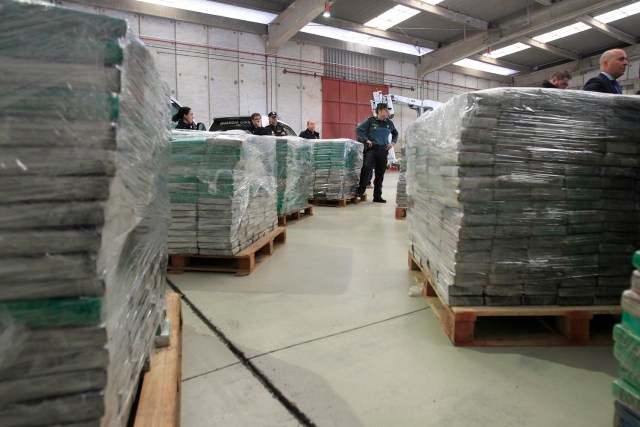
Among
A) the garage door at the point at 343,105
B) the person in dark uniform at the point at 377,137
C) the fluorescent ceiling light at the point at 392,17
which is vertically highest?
the fluorescent ceiling light at the point at 392,17

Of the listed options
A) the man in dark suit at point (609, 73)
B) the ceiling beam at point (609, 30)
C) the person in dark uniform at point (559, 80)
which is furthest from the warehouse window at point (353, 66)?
the man in dark suit at point (609, 73)

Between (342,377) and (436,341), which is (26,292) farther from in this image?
(436,341)

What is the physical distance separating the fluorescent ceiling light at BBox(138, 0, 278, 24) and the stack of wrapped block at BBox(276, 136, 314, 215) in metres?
8.56

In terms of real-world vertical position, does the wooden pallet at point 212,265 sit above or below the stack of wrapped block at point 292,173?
below

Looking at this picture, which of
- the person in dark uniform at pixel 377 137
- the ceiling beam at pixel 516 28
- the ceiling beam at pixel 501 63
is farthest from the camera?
the ceiling beam at pixel 501 63

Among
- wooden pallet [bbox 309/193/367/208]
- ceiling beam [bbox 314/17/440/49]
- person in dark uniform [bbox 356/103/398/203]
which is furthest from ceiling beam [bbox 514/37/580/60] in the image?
wooden pallet [bbox 309/193/367/208]

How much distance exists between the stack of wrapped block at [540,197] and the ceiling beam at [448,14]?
11.7 meters

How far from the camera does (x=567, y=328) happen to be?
96.3 inches

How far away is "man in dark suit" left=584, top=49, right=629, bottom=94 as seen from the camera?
366 centimetres

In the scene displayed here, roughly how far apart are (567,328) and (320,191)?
6549 mm

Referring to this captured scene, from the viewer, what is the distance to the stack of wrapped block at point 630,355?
4.04 ft

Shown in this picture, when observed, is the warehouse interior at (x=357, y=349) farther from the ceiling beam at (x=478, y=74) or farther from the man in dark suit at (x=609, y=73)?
the ceiling beam at (x=478, y=74)

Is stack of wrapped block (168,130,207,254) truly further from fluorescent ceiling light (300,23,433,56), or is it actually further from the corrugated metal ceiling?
fluorescent ceiling light (300,23,433,56)

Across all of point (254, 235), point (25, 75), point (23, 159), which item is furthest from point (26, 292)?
point (254, 235)
